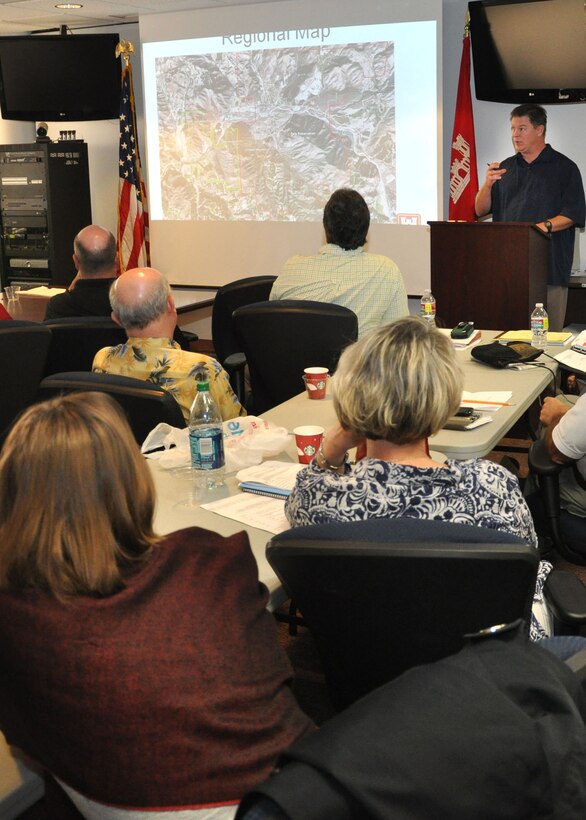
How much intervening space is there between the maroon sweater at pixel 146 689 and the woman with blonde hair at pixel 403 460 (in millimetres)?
508

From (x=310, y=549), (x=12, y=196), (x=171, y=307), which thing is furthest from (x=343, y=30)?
(x=310, y=549)

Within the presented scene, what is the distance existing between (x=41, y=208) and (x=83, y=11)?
1.65m

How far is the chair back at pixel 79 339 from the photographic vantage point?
3.79 meters

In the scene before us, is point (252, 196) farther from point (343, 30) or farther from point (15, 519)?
point (15, 519)

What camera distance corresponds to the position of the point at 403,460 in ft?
6.23

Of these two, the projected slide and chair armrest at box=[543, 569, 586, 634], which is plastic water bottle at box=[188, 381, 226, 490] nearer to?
chair armrest at box=[543, 569, 586, 634]

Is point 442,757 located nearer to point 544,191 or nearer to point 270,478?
point 270,478

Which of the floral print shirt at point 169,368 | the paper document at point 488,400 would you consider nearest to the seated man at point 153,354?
the floral print shirt at point 169,368

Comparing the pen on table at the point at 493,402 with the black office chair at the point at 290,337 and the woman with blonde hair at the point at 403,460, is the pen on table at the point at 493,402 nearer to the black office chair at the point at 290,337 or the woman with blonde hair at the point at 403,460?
the black office chair at the point at 290,337

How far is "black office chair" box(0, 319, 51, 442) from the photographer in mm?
3652

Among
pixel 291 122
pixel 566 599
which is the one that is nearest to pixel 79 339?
pixel 566 599

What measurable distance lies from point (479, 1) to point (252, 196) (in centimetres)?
228

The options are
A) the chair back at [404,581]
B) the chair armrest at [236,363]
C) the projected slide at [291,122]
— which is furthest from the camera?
the projected slide at [291,122]

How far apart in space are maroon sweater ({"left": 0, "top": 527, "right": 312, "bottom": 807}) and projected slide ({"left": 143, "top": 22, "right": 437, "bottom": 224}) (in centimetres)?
607
